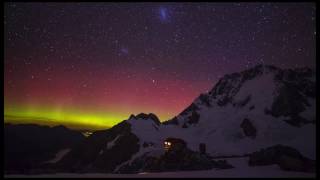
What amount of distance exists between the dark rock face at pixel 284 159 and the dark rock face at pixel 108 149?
5651cm

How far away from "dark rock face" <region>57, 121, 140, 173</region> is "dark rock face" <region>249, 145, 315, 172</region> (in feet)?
185

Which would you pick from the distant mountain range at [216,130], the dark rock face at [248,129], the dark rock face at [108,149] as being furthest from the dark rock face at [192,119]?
the dark rock face at [248,129]

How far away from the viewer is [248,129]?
6144 cm

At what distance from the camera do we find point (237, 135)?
63719 millimetres

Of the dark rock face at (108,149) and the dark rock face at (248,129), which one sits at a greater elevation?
the dark rock face at (248,129)

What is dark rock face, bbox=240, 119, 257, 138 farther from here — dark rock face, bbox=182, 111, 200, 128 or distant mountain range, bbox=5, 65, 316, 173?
dark rock face, bbox=182, 111, 200, 128

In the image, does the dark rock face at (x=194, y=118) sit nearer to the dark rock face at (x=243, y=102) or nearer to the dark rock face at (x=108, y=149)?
the dark rock face at (x=243, y=102)

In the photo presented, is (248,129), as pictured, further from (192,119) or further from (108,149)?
(108,149)

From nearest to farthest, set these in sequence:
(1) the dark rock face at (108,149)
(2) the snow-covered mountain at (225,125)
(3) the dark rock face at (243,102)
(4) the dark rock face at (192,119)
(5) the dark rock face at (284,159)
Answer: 1. (5) the dark rock face at (284,159)
2. (2) the snow-covered mountain at (225,125)
3. (1) the dark rock face at (108,149)
4. (3) the dark rock face at (243,102)
5. (4) the dark rock face at (192,119)

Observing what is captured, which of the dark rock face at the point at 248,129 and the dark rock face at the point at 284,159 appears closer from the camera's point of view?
the dark rock face at the point at 284,159

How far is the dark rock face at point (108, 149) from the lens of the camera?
3056 inches

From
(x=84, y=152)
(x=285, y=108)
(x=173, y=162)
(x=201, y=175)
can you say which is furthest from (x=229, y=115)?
(x=201, y=175)

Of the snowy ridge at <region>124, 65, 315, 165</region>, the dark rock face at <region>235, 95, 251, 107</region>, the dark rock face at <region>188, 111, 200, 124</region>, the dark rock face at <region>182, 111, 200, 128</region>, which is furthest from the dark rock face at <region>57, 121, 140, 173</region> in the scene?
the dark rock face at <region>235, 95, 251, 107</region>

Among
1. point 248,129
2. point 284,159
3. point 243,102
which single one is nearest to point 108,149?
point 243,102
